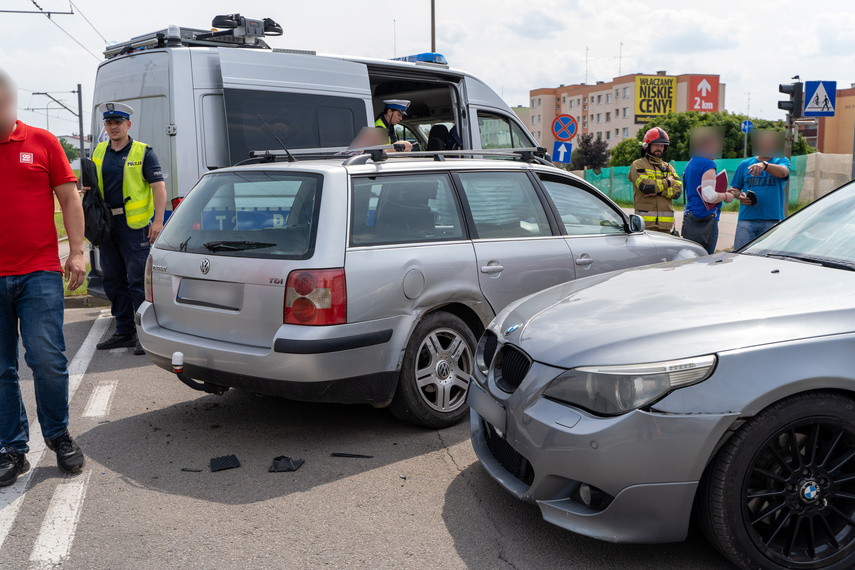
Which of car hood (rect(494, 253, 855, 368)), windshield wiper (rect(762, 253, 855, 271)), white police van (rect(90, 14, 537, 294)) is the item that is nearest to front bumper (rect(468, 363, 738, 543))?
car hood (rect(494, 253, 855, 368))

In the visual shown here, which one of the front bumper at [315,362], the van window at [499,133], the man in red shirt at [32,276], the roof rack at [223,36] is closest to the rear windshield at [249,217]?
the front bumper at [315,362]

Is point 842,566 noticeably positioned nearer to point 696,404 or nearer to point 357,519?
point 696,404

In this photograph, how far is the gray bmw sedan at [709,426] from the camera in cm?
278

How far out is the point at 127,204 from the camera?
673 cm

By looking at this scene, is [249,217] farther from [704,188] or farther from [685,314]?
[704,188]

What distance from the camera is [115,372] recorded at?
6.07m

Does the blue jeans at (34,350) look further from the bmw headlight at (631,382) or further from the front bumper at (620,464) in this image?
the bmw headlight at (631,382)

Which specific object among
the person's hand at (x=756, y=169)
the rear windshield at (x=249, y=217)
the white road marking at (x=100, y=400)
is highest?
the person's hand at (x=756, y=169)

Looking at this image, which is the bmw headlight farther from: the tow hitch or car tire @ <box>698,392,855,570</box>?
the tow hitch

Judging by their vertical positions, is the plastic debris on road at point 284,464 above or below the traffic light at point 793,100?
below

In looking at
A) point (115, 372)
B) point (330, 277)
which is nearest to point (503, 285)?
point (330, 277)

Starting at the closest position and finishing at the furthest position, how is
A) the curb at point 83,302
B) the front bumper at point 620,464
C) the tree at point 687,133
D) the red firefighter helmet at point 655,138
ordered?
the front bumper at point 620,464 < the red firefighter helmet at point 655,138 < the curb at point 83,302 < the tree at point 687,133

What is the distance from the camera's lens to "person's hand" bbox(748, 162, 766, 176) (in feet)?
24.2

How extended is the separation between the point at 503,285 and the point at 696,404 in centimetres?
217
